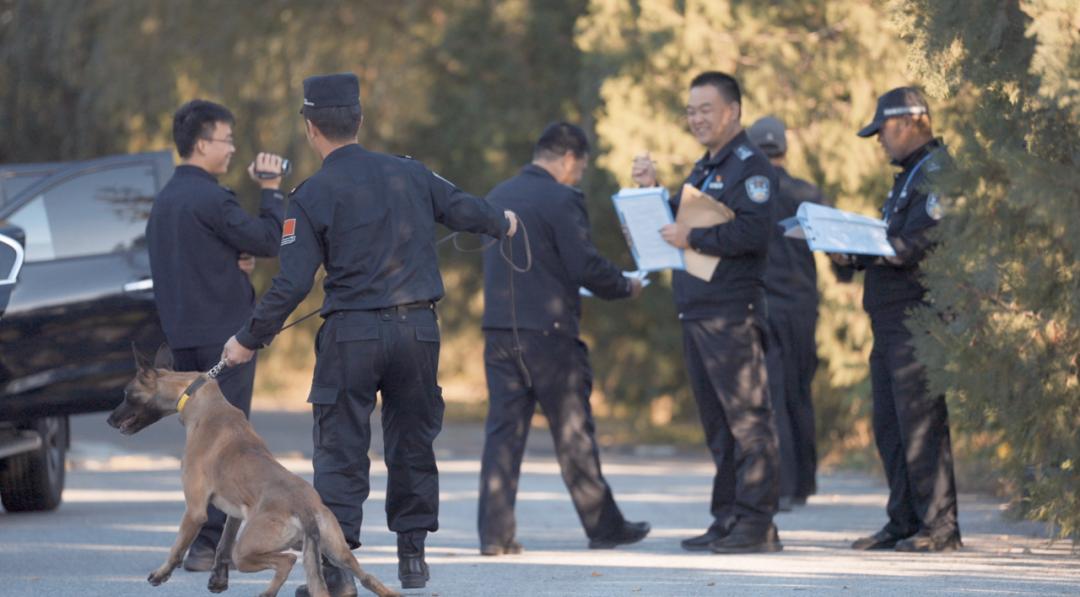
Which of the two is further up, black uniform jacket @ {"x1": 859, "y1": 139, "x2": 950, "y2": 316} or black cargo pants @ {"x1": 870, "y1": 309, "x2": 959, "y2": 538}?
black uniform jacket @ {"x1": 859, "y1": 139, "x2": 950, "y2": 316}

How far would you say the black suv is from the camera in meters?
9.31

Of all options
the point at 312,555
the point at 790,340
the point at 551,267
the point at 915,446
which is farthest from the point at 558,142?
the point at 312,555

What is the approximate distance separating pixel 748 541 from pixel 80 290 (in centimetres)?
→ 398

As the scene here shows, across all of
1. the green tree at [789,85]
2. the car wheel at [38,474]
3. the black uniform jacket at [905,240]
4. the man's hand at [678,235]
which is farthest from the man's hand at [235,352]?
the green tree at [789,85]

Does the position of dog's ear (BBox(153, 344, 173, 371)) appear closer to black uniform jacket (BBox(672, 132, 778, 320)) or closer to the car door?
the car door

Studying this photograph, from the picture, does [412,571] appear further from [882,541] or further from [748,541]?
[882,541]

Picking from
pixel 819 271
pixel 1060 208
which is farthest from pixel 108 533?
pixel 819 271

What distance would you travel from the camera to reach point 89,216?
9.93m

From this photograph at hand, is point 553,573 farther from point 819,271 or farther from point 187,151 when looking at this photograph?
point 819,271

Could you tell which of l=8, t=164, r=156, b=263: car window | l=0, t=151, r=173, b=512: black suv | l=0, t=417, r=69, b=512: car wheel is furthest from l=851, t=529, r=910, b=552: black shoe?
l=0, t=417, r=69, b=512: car wheel

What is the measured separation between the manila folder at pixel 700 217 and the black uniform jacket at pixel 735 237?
4 centimetres

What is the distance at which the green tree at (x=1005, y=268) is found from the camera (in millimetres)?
7035

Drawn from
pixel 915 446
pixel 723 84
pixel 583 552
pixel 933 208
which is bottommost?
pixel 583 552

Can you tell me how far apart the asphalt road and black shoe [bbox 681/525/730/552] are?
0.37 feet
